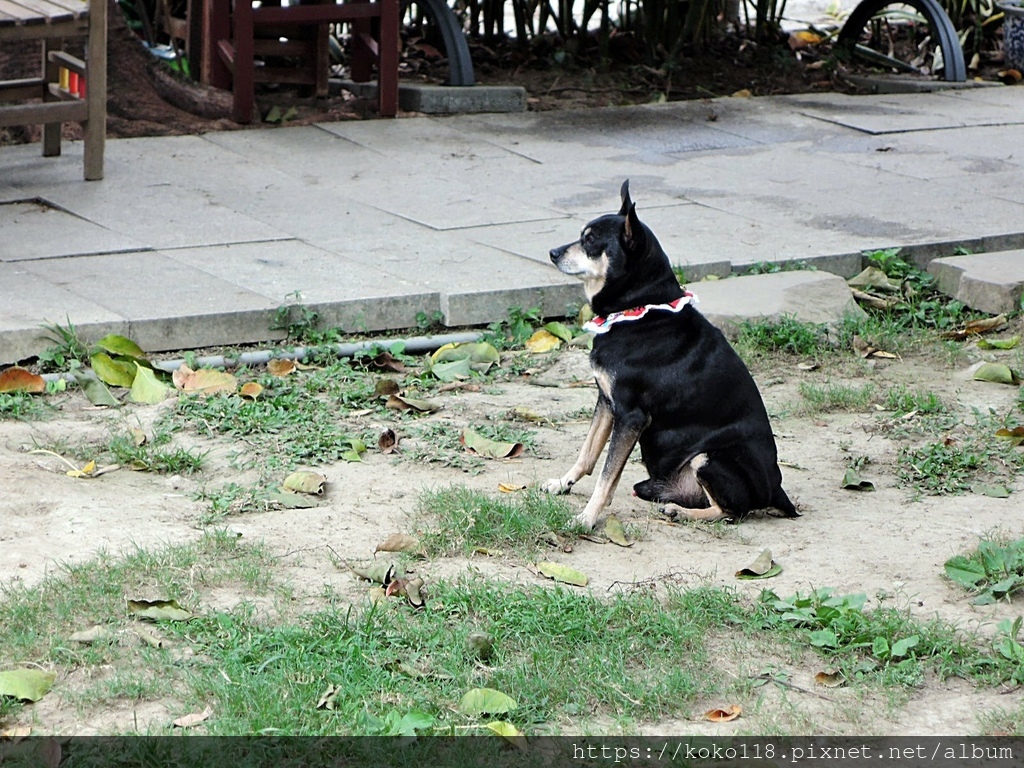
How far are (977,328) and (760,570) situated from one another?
2786mm

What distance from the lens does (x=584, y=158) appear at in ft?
27.7

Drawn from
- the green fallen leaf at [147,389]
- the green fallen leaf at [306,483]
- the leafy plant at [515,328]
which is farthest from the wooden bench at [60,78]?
the green fallen leaf at [306,483]

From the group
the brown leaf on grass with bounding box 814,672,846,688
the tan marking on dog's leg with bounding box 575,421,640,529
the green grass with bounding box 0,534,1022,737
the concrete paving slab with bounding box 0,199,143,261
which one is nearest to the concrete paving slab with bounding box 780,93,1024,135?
the concrete paving slab with bounding box 0,199,143,261

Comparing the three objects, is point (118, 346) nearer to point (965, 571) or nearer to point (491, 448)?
point (491, 448)

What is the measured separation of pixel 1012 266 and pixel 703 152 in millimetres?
2687

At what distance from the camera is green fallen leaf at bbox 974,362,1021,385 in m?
5.54

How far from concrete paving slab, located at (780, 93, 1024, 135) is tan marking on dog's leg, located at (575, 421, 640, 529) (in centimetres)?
579

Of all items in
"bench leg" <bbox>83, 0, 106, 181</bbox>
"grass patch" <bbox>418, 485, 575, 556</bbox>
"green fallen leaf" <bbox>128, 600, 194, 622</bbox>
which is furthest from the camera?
"bench leg" <bbox>83, 0, 106, 181</bbox>

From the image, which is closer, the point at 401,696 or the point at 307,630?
the point at 401,696

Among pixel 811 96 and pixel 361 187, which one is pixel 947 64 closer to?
pixel 811 96

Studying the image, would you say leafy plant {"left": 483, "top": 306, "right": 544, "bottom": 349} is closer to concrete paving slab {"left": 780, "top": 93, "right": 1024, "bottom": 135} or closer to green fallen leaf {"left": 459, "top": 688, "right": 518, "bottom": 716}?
green fallen leaf {"left": 459, "top": 688, "right": 518, "bottom": 716}

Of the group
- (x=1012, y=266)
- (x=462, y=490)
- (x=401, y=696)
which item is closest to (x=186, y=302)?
(x=462, y=490)

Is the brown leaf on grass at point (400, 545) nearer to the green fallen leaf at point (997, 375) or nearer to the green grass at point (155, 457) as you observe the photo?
the green grass at point (155, 457)

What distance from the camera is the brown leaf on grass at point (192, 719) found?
9.71ft
